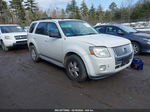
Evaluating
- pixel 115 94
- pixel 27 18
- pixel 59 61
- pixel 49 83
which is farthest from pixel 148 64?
pixel 27 18

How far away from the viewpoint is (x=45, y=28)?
4633 millimetres

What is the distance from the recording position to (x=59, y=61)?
4086 mm

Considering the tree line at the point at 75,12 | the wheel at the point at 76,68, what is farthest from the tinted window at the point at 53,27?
the tree line at the point at 75,12

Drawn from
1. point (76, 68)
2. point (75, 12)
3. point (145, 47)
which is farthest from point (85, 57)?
point (75, 12)

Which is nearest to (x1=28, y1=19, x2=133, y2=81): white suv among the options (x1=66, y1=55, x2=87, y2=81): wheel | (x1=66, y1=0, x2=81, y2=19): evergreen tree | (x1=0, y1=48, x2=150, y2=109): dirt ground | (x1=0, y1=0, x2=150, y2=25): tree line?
(x1=66, y1=55, x2=87, y2=81): wheel

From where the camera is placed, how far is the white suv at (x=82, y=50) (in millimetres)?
2984

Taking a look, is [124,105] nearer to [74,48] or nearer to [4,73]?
[74,48]

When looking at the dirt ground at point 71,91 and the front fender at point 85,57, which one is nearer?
the dirt ground at point 71,91

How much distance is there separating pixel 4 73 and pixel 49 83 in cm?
206

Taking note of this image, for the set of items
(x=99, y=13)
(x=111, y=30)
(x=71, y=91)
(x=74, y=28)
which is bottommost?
(x=71, y=91)

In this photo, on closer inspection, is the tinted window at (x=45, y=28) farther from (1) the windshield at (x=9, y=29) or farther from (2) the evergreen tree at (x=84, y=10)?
(2) the evergreen tree at (x=84, y=10)

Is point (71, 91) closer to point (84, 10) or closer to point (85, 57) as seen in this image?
point (85, 57)

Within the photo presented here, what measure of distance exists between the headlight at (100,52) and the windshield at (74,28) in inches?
43.1

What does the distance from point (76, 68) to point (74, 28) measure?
1423 mm
